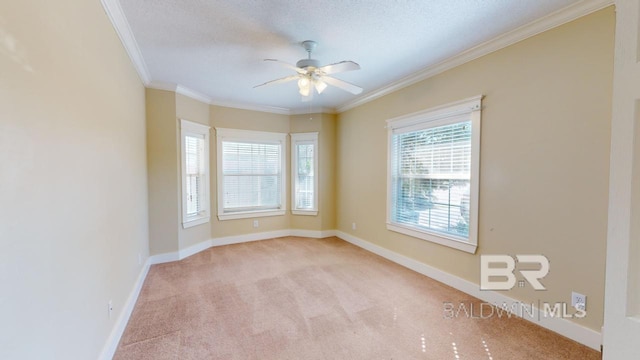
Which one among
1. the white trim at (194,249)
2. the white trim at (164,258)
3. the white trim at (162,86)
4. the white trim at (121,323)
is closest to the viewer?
the white trim at (121,323)

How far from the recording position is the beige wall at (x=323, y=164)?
17.3 ft

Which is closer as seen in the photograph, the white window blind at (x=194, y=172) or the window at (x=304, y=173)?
the white window blind at (x=194, y=172)

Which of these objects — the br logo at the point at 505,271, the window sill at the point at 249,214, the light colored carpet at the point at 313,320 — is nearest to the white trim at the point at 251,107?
the window sill at the point at 249,214

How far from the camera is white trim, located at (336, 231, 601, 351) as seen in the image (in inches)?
79.5

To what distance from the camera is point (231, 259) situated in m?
4.05

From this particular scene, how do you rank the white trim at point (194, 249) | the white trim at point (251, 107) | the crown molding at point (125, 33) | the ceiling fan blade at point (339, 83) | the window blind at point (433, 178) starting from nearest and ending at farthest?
the crown molding at point (125, 33) → the ceiling fan blade at point (339, 83) → the window blind at point (433, 178) → the white trim at point (194, 249) → the white trim at point (251, 107)

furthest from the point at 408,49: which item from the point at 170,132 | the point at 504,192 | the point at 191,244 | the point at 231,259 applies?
the point at 191,244

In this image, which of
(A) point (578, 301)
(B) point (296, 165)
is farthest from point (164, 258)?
(A) point (578, 301)

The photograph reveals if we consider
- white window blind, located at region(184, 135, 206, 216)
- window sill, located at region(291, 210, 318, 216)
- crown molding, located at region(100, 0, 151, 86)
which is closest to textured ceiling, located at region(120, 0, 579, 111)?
crown molding, located at region(100, 0, 151, 86)

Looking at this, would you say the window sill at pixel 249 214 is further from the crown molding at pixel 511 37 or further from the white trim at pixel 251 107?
the crown molding at pixel 511 37

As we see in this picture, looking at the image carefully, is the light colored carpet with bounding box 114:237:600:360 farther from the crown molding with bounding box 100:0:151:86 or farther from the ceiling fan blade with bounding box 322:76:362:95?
the crown molding with bounding box 100:0:151:86

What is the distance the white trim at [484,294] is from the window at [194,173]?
2845 mm

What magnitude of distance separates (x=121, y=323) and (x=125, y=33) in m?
2.54

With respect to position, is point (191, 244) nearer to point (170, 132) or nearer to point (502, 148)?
point (170, 132)
